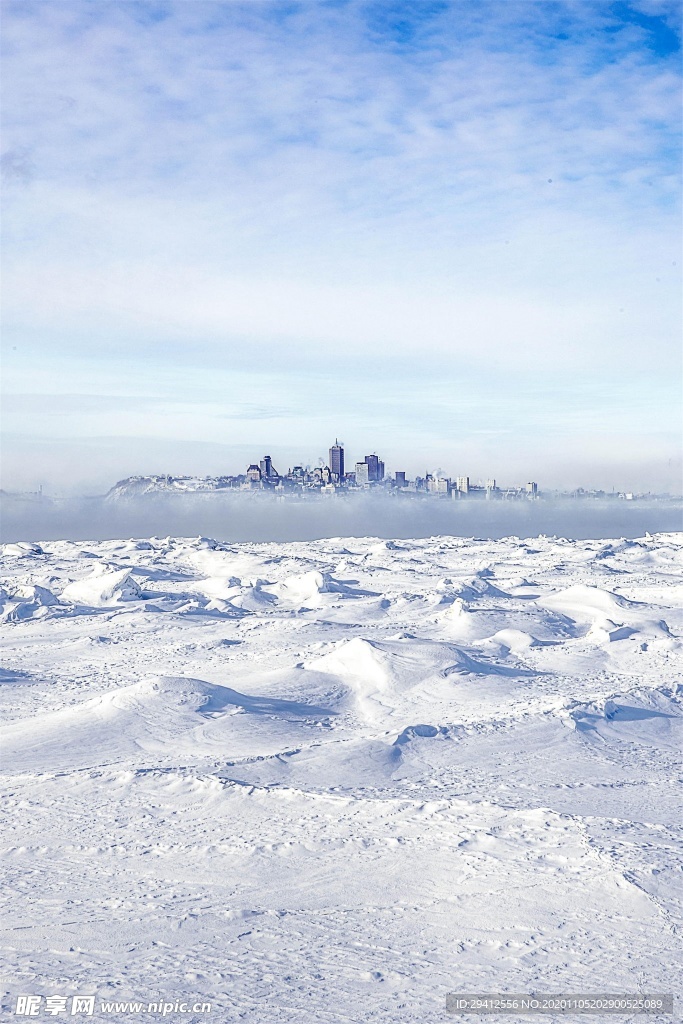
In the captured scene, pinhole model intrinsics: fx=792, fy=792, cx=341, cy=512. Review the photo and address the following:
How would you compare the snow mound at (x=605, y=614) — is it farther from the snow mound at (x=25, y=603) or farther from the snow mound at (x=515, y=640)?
the snow mound at (x=25, y=603)

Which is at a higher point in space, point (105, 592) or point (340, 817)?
point (105, 592)

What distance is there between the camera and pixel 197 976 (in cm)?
423

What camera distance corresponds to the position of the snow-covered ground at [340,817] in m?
4.32

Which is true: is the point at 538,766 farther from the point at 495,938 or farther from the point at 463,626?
the point at 463,626

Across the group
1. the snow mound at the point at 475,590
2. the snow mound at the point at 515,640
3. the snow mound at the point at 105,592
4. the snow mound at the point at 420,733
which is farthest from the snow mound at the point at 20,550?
the snow mound at the point at 420,733

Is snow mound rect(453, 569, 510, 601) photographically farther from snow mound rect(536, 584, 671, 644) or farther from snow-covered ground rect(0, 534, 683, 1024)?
snow-covered ground rect(0, 534, 683, 1024)

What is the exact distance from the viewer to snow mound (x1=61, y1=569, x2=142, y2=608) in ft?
58.8

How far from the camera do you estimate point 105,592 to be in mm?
18141

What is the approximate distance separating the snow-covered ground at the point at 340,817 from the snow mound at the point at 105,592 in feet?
13.5

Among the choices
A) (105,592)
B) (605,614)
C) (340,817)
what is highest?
(105,592)

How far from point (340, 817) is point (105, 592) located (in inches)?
517

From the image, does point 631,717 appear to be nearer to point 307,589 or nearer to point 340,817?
point 340,817

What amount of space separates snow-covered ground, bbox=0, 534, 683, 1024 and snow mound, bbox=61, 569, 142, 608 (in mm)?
4109

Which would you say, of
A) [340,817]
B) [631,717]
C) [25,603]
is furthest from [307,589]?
[340,817]
